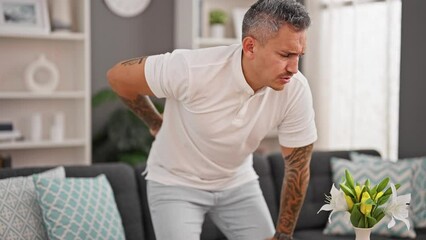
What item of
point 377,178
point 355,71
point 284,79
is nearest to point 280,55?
point 284,79

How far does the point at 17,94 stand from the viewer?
15.8ft

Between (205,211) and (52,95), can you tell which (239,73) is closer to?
(205,211)

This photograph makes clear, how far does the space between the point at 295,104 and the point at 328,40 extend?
2809 mm

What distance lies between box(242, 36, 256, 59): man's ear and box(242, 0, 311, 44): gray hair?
2cm

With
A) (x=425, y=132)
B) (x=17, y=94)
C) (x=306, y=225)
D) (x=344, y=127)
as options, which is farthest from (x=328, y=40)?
(x=17, y=94)

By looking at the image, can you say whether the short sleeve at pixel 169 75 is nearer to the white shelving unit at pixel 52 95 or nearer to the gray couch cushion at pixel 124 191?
the gray couch cushion at pixel 124 191

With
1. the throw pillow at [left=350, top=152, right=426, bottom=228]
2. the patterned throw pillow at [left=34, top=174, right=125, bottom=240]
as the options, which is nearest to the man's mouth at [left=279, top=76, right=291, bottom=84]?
the patterned throw pillow at [left=34, top=174, right=125, bottom=240]

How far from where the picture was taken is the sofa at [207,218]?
3.29 meters

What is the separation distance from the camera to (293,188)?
260 centimetres

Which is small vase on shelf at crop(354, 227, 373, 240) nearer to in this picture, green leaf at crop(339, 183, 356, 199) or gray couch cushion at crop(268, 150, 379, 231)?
green leaf at crop(339, 183, 356, 199)

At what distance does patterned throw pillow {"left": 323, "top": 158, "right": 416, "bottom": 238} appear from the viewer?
3.56 meters

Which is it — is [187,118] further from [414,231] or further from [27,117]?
[27,117]

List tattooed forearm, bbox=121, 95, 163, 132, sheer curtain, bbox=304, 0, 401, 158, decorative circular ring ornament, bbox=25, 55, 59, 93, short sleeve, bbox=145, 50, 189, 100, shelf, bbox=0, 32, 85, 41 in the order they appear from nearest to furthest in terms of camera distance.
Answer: short sleeve, bbox=145, 50, 189, 100 < tattooed forearm, bbox=121, 95, 163, 132 < sheer curtain, bbox=304, 0, 401, 158 < shelf, bbox=0, 32, 85, 41 < decorative circular ring ornament, bbox=25, 55, 59, 93

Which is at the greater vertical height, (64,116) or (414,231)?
(64,116)
